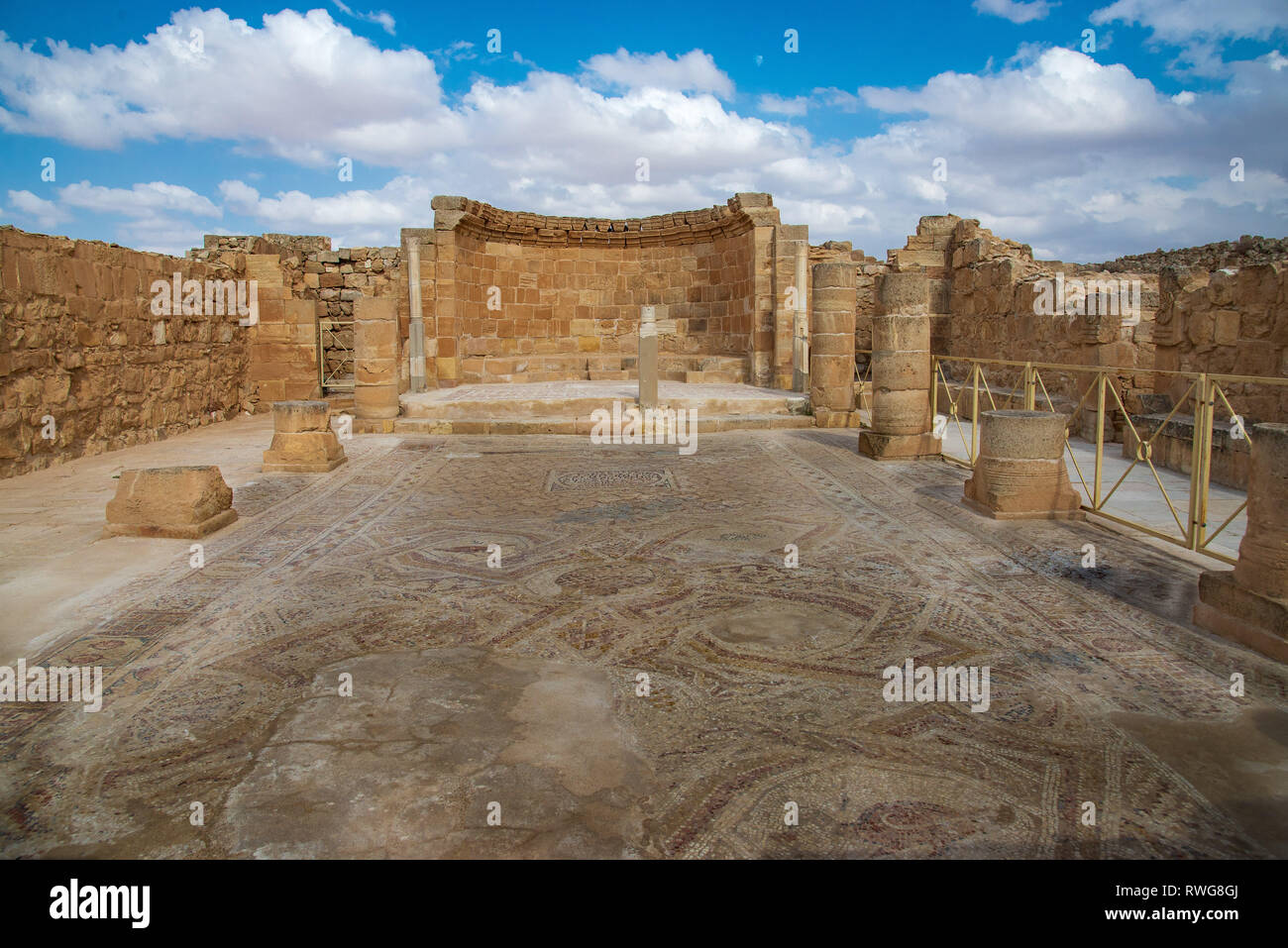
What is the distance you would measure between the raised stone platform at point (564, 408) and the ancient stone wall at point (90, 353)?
3.04m

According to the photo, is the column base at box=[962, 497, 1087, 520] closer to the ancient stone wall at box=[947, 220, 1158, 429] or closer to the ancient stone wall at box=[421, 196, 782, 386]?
the ancient stone wall at box=[947, 220, 1158, 429]

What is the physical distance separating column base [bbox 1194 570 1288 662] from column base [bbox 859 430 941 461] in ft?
18.2

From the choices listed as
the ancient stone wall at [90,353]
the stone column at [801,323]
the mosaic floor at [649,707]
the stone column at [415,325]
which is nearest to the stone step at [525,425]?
the ancient stone wall at [90,353]

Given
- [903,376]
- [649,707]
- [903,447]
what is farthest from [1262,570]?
[903,376]

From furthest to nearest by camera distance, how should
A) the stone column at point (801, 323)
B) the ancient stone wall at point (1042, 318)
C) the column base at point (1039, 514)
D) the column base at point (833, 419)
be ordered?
1. the stone column at point (801, 323)
2. the column base at point (833, 419)
3. the ancient stone wall at point (1042, 318)
4. the column base at point (1039, 514)

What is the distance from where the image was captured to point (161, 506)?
6.48m

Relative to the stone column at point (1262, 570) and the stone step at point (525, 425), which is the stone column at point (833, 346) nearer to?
the stone step at point (525, 425)

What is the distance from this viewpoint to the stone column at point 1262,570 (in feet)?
13.7

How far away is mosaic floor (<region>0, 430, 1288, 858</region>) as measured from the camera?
2783mm

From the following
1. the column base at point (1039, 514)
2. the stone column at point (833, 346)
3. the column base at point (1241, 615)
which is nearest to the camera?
the column base at point (1241, 615)

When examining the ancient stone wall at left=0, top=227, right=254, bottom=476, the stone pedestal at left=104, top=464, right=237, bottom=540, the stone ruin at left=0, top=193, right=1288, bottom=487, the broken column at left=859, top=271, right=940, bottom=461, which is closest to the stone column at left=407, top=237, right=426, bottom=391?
the stone ruin at left=0, top=193, right=1288, bottom=487

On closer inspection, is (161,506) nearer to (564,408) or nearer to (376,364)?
(376,364)

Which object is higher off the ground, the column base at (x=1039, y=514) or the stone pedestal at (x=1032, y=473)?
the stone pedestal at (x=1032, y=473)
